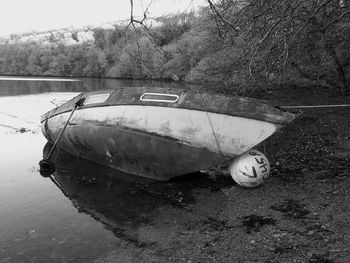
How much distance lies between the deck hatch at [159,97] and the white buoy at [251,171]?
6.49 feet

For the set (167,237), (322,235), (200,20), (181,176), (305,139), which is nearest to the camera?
(322,235)

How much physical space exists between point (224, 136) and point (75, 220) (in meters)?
3.26

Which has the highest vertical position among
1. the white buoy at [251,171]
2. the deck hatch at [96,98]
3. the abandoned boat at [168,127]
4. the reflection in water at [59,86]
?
the deck hatch at [96,98]

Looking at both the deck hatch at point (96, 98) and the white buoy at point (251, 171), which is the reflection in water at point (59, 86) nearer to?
the deck hatch at point (96, 98)

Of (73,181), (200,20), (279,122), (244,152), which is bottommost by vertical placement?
(73,181)

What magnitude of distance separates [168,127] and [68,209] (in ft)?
8.58

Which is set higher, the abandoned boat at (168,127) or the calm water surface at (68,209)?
the abandoned boat at (168,127)

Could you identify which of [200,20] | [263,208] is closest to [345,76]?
[200,20]

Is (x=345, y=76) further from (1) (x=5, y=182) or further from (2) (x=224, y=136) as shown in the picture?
(1) (x=5, y=182)

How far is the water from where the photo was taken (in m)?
5.44

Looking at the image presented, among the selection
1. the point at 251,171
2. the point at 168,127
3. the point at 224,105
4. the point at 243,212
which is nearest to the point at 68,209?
the point at 168,127

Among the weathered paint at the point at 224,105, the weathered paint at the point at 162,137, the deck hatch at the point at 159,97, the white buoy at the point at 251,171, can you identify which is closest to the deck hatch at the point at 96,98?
the weathered paint at the point at 162,137

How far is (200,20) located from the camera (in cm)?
2034

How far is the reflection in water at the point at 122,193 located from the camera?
21.1ft
